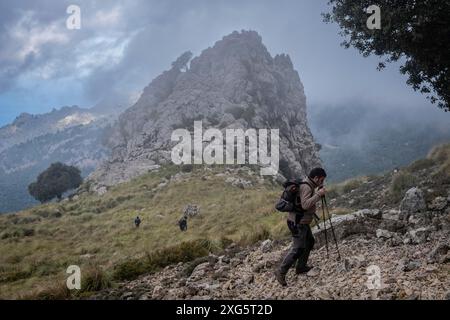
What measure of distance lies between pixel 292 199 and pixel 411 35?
7998mm

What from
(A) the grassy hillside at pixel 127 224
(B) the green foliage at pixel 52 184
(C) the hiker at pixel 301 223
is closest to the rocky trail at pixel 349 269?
(C) the hiker at pixel 301 223

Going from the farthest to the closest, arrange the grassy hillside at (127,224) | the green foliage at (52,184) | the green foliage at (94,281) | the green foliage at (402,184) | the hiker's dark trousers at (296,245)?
the green foliage at (52,184) → the grassy hillside at (127,224) → the green foliage at (402,184) → the green foliage at (94,281) → the hiker's dark trousers at (296,245)

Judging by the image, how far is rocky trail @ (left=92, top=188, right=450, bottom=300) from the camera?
8.79m

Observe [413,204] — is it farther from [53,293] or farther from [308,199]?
[53,293]

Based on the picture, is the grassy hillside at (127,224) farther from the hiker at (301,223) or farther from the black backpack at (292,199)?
the black backpack at (292,199)

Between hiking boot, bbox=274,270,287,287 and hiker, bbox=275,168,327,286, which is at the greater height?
hiker, bbox=275,168,327,286

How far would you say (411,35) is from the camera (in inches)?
558

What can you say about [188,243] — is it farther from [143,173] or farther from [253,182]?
[143,173]

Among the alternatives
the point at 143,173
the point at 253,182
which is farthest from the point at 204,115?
the point at 253,182

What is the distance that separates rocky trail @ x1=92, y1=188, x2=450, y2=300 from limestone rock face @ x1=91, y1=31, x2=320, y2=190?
172 feet

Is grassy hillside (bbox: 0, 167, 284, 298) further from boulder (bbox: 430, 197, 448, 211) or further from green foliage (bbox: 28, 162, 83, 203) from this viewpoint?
green foliage (bbox: 28, 162, 83, 203)

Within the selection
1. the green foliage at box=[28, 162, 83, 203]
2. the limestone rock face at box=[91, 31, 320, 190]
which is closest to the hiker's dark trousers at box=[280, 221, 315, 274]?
the limestone rock face at box=[91, 31, 320, 190]

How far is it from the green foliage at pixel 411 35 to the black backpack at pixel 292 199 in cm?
729

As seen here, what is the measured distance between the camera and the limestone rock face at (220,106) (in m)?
73.1
